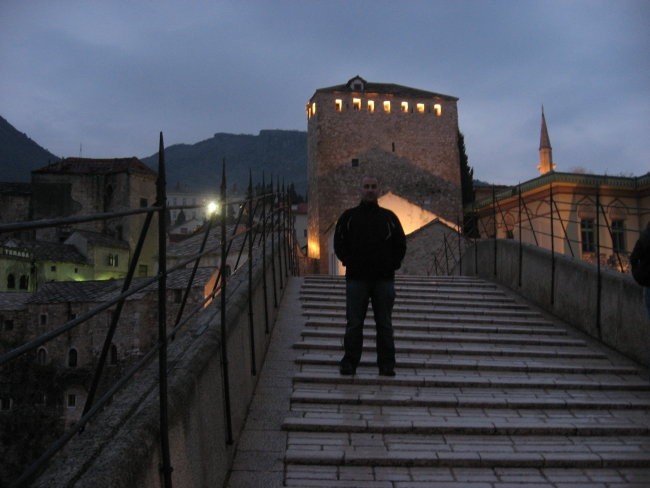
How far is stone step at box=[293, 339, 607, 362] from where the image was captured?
21.6ft

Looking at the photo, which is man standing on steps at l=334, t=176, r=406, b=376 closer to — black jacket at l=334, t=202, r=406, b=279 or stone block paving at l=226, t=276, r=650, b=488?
black jacket at l=334, t=202, r=406, b=279

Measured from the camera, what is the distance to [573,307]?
7.92 meters

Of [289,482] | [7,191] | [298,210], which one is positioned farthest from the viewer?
[298,210]

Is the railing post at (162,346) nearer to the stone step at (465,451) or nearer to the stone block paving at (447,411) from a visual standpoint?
the stone block paving at (447,411)

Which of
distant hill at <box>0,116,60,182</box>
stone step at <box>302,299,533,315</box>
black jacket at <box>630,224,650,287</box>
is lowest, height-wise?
stone step at <box>302,299,533,315</box>

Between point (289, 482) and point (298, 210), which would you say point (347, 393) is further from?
point (298, 210)

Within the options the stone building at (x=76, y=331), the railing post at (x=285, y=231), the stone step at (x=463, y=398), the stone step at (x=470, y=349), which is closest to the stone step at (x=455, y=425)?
the stone step at (x=463, y=398)

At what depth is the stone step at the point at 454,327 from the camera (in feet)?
24.6

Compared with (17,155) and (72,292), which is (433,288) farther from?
(17,155)

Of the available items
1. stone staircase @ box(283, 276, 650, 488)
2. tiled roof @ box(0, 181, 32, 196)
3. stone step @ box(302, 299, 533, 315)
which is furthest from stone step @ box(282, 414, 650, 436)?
tiled roof @ box(0, 181, 32, 196)

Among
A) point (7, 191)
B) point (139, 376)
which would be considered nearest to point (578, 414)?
point (139, 376)

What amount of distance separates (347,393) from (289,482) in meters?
1.51

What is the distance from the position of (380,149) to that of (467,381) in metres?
37.1

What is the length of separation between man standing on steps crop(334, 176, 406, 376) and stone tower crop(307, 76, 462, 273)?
33.5 meters
